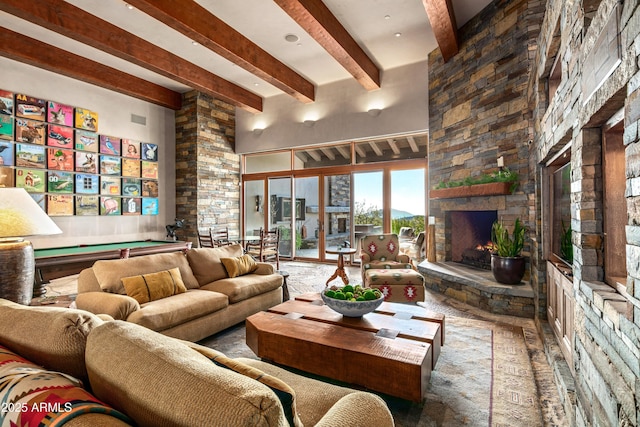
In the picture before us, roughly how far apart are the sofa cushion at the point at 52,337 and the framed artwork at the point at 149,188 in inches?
253

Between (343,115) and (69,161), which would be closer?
(69,161)

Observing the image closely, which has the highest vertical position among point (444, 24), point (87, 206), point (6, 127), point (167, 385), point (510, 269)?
point (444, 24)

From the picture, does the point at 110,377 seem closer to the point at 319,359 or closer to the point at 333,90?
the point at 319,359

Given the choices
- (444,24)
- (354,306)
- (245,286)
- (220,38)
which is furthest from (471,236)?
(220,38)

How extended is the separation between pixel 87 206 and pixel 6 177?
1.21m

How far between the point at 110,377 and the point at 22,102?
637cm

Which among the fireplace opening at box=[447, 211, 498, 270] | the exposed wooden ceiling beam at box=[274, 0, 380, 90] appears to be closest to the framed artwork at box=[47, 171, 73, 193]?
the exposed wooden ceiling beam at box=[274, 0, 380, 90]

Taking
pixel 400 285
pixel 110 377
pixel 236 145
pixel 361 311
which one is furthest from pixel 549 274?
pixel 236 145

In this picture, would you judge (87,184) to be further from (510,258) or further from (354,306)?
(510,258)

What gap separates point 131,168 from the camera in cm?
659

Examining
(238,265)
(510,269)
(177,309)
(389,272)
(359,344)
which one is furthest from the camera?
(389,272)

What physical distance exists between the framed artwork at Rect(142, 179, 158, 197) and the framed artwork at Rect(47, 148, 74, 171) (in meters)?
1.37

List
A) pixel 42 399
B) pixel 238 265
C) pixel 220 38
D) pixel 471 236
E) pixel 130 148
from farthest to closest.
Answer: pixel 130 148 → pixel 471 236 → pixel 220 38 → pixel 238 265 → pixel 42 399

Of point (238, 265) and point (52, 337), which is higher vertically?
point (52, 337)
